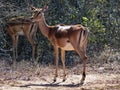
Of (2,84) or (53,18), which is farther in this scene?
(53,18)

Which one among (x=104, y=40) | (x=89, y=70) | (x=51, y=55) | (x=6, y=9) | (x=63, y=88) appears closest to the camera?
(x=63, y=88)

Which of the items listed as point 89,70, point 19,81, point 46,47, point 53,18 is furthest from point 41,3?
point 19,81

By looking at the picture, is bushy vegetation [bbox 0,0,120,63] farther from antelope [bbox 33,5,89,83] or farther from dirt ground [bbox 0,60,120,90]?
antelope [bbox 33,5,89,83]

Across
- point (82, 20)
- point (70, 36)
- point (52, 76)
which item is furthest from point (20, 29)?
point (70, 36)

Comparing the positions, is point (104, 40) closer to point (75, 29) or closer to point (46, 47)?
point (46, 47)

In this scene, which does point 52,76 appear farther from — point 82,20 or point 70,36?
point 82,20

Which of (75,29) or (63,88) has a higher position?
(75,29)

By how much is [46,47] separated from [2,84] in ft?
13.4

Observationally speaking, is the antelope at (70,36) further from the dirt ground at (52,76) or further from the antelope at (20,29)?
the antelope at (20,29)

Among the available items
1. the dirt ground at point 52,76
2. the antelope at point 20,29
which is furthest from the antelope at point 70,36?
the antelope at point 20,29

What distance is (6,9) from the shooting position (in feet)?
37.0

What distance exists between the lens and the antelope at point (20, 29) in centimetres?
1202

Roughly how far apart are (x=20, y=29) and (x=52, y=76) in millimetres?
3201

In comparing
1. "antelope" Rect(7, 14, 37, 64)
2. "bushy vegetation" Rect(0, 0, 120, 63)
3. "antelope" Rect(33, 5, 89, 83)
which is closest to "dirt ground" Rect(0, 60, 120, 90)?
"antelope" Rect(33, 5, 89, 83)
